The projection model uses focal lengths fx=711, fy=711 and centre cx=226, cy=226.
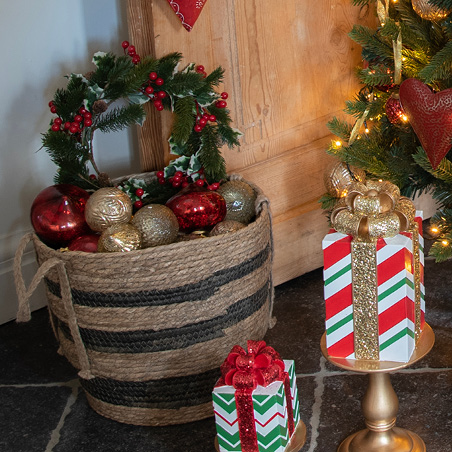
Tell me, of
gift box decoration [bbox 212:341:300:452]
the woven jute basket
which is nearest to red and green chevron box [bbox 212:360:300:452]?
gift box decoration [bbox 212:341:300:452]

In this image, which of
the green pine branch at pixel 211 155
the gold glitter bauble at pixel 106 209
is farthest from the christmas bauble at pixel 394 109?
the gold glitter bauble at pixel 106 209

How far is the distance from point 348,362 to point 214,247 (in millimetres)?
371

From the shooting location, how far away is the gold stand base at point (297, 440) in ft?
4.44

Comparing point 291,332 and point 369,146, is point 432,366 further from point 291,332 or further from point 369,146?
point 369,146

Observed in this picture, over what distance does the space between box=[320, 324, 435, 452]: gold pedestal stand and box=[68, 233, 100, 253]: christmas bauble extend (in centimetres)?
53

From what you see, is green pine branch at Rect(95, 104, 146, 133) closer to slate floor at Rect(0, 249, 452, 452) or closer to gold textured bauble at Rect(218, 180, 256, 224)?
gold textured bauble at Rect(218, 180, 256, 224)

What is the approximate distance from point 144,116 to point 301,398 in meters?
0.76

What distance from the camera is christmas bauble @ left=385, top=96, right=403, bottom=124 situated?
5.88ft

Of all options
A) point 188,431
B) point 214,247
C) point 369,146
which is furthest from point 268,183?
point 188,431

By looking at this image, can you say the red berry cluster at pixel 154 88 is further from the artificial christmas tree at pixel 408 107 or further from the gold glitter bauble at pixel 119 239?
the artificial christmas tree at pixel 408 107

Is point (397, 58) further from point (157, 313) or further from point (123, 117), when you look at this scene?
point (157, 313)

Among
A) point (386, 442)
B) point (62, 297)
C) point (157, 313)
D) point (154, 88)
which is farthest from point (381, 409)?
point (154, 88)

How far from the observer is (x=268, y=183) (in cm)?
209

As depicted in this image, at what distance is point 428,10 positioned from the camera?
5.46ft
